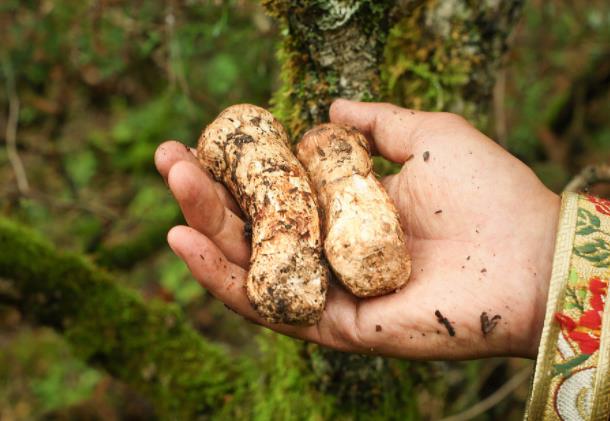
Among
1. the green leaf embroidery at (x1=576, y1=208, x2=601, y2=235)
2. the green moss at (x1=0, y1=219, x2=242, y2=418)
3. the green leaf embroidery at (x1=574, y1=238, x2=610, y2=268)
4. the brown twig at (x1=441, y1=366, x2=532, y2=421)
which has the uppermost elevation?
the green leaf embroidery at (x1=576, y1=208, x2=601, y2=235)

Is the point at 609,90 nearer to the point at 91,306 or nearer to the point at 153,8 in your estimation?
the point at 153,8

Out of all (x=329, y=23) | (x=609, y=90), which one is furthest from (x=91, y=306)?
(x=609, y=90)

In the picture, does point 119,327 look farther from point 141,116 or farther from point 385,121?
point 141,116

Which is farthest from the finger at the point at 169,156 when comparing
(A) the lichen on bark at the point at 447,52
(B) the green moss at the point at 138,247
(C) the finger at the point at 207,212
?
(B) the green moss at the point at 138,247

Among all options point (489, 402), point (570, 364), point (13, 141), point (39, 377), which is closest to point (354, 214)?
point (570, 364)

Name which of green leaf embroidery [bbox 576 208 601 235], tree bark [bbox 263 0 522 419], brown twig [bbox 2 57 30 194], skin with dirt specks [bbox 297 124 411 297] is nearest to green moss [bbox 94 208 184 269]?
brown twig [bbox 2 57 30 194]

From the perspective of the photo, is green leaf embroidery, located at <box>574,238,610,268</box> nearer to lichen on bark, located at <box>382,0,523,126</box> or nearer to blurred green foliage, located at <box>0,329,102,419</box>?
lichen on bark, located at <box>382,0,523,126</box>

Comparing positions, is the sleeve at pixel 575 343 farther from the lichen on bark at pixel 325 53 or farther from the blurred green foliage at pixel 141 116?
the blurred green foliage at pixel 141 116
